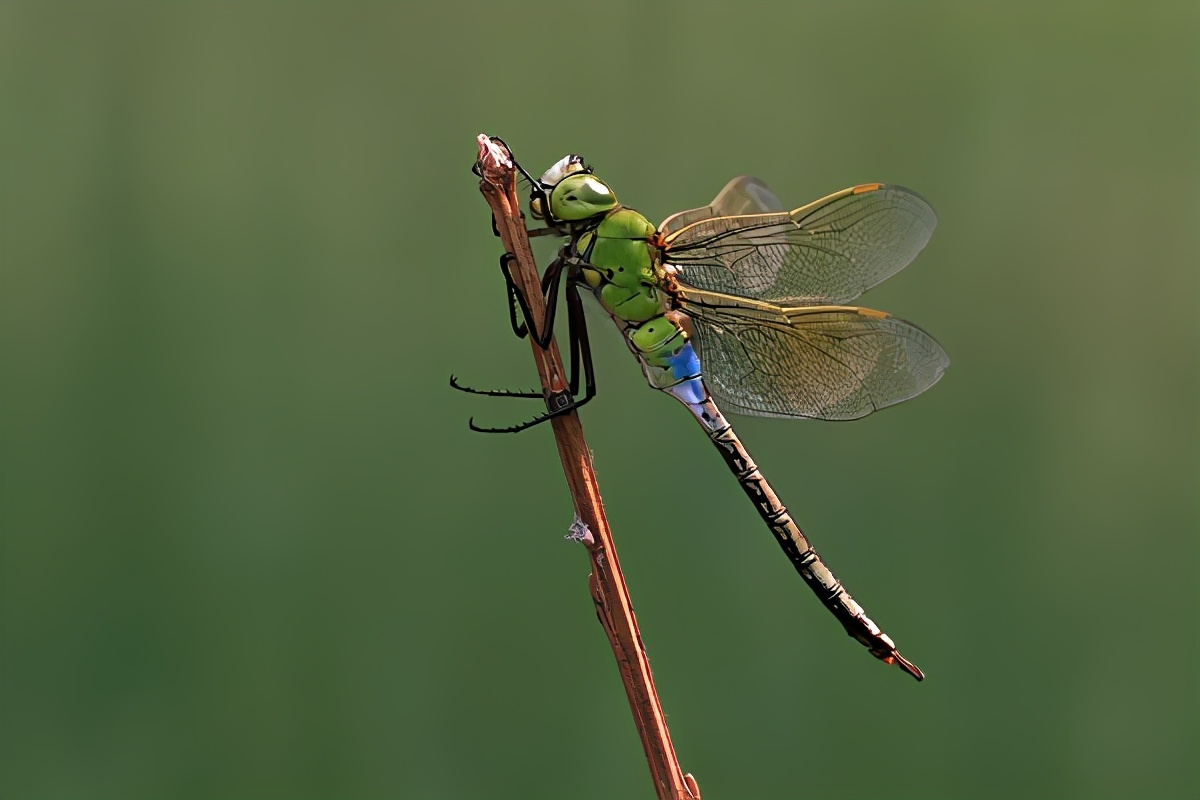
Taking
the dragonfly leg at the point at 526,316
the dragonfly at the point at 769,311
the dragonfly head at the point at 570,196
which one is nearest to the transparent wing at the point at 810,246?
the dragonfly at the point at 769,311

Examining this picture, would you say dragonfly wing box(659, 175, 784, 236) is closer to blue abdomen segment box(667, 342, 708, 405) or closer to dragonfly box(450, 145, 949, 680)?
dragonfly box(450, 145, 949, 680)

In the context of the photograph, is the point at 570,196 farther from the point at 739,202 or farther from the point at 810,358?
the point at 810,358

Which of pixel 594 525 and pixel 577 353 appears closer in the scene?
pixel 594 525

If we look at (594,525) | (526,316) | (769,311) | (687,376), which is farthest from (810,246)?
(594,525)

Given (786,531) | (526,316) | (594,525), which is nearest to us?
(594,525)

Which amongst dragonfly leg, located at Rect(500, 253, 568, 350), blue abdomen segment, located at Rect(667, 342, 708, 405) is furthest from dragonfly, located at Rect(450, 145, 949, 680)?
dragonfly leg, located at Rect(500, 253, 568, 350)

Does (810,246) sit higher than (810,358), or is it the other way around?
(810,246)

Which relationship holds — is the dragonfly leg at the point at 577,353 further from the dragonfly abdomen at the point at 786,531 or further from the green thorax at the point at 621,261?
the dragonfly abdomen at the point at 786,531
